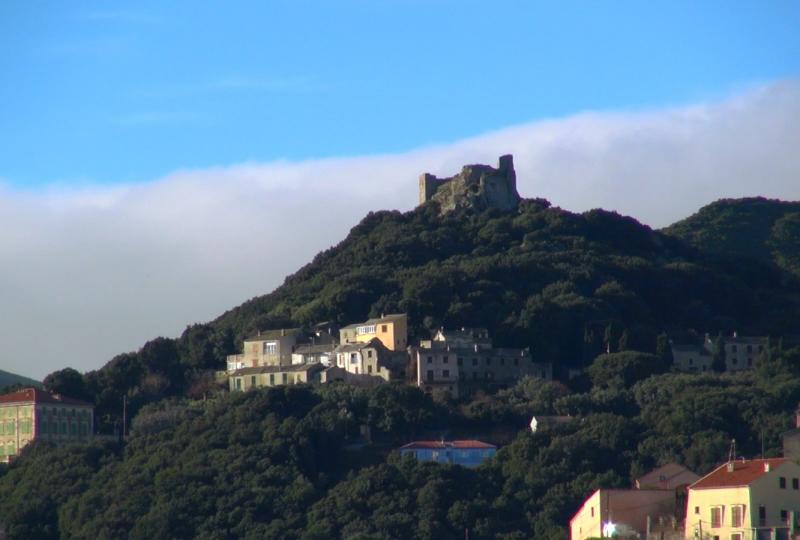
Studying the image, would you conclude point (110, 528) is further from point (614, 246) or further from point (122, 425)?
point (614, 246)

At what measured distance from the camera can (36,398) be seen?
306 feet

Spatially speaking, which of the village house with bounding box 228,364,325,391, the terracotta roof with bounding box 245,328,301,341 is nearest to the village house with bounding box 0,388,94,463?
the village house with bounding box 228,364,325,391

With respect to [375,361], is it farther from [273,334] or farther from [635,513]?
[635,513]

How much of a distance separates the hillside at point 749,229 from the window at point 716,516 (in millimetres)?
77471

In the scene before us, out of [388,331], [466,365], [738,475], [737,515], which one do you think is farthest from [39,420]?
[737,515]

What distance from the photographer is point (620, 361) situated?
9444 centimetres

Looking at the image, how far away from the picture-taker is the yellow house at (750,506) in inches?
2025

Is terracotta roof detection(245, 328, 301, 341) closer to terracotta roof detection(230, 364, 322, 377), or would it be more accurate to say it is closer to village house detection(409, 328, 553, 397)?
terracotta roof detection(230, 364, 322, 377)

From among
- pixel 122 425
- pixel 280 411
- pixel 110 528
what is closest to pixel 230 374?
pixel 122 425

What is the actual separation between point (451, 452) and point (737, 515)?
33035 mm

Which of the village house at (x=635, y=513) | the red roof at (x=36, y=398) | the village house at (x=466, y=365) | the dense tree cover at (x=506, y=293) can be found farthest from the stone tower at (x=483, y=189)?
the village house at (x=635, y=513)

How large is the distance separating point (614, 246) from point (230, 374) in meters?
23.5

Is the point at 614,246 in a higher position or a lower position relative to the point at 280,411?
higher

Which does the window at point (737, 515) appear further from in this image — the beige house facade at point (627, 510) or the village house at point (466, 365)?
the village house at point (466, 365)
